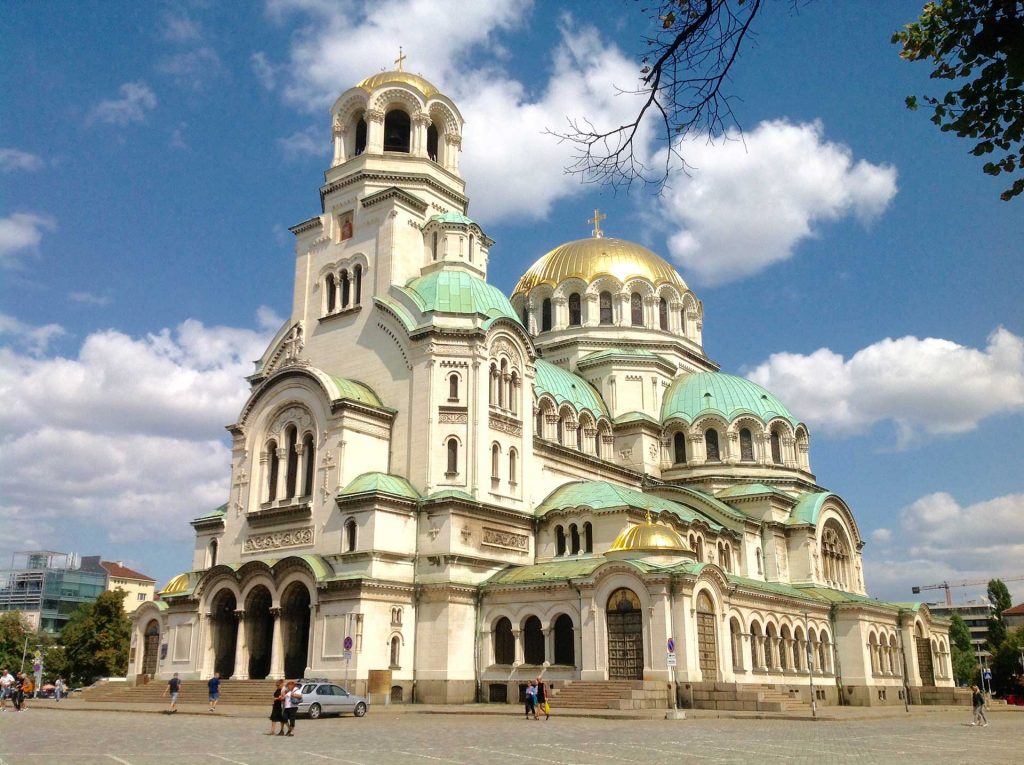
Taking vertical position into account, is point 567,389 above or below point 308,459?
above

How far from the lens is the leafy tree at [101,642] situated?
62.3 metres

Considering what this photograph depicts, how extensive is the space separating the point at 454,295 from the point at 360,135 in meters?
11.8

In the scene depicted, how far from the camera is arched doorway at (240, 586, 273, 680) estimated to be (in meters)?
39.2

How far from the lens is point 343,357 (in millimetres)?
43344

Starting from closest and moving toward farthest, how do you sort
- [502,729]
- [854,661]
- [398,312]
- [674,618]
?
1. [502,729]
2. [674,618]
3. [398,312]
4. [854,661]

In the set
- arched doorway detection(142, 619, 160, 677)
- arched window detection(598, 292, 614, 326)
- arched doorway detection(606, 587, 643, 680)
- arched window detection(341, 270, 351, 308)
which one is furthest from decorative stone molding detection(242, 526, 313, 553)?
arched window detection(598, 292, 614, 326)

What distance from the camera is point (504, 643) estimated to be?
1483 inches

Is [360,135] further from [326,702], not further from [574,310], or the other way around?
[326,702]

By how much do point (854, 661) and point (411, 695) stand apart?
21.2 metres

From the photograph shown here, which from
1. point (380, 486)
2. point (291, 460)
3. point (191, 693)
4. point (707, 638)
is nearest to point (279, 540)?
point (291, 460)

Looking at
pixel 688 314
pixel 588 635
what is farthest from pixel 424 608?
pixel 688 314

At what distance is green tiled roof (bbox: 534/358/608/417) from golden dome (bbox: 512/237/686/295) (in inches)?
291

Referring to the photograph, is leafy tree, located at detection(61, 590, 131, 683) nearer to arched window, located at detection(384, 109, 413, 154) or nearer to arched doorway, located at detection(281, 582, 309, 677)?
arched doorway, located at detection(281, 582, 309, 677)

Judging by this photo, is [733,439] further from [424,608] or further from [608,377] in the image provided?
[424,608]
